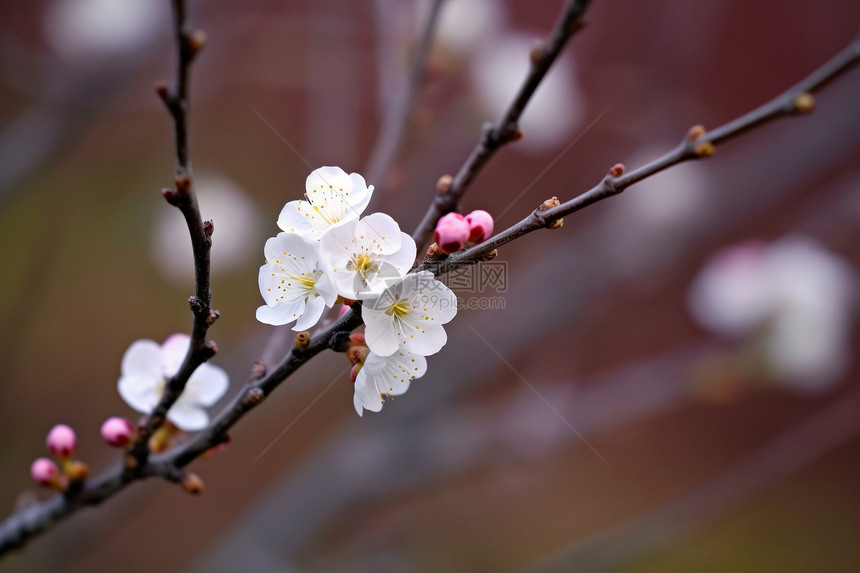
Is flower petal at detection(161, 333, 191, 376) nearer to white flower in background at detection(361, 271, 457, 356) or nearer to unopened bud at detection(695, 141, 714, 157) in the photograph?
white flower in background at detection(361, 271, 457, 356)

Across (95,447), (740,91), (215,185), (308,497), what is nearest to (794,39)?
(740,91)

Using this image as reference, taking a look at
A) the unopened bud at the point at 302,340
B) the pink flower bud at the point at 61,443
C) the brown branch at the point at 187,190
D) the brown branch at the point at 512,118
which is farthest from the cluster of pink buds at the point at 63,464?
the brown branch at the point at 512,118

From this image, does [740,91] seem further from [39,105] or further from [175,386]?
[175,386]

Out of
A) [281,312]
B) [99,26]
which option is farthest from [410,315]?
[99,26]

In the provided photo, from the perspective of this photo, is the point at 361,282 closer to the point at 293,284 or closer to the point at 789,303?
the point at 293,284

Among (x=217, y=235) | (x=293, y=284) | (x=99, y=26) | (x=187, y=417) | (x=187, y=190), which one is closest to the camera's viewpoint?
(x=187, y=190)

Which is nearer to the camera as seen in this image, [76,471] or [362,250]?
[362,250]

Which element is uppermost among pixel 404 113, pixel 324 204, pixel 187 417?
pixel 404 113
